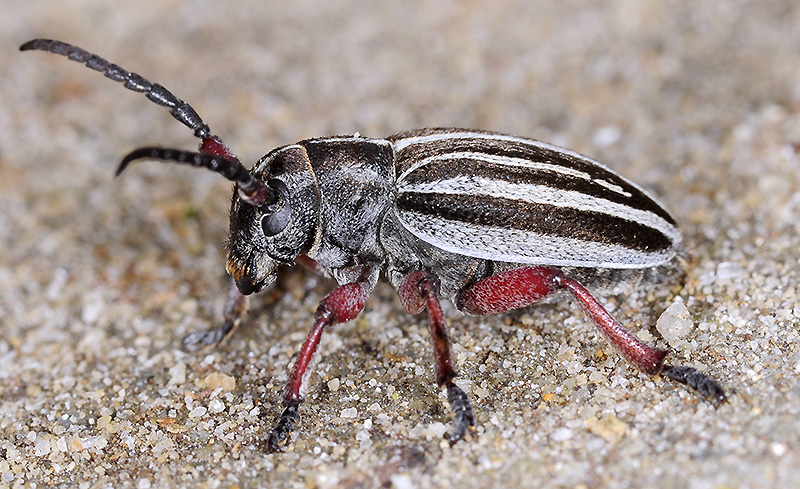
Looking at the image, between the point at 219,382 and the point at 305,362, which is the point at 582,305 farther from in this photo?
the point at 219,382

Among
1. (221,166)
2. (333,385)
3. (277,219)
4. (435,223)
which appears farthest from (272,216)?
(333,385)

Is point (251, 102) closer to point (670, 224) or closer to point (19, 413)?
point (19, 413)

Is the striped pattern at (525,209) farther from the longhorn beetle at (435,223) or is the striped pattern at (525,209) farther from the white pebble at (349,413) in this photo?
the white pebble at (349,413)

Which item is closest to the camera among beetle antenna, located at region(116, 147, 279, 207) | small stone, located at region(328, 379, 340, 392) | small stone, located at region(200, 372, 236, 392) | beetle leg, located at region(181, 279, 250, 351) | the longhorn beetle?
beetle antenna, located at region(116, 147, 279, 207)

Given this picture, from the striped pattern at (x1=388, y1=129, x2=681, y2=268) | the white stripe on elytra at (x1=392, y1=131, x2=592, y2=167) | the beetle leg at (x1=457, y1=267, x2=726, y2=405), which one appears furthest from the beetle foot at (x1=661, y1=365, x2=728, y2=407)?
the white stripe on elytra at (x1=392, y1=131, x2=592, y2=167)

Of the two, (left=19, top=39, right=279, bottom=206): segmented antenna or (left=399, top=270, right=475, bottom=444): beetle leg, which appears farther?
(left=399, top=270, right=475, bottom=444): beetle leg

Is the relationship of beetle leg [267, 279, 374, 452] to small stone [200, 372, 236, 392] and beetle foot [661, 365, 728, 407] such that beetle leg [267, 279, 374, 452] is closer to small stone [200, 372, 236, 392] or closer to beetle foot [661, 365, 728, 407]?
small stone [200, 372, 236, 392]
